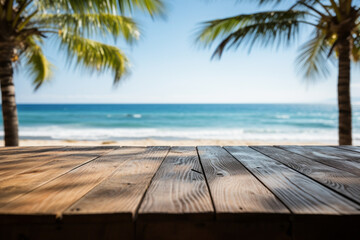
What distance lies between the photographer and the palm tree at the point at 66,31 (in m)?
3.24

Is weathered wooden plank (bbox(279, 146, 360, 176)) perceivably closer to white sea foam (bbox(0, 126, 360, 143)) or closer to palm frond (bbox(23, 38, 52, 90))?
palm frond (bbox(23, 38, 52, 90))

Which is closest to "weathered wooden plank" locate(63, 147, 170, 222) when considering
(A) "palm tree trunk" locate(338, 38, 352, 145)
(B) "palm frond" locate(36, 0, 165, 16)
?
(B) "palm frond" locate(36, 0, 165, 16)

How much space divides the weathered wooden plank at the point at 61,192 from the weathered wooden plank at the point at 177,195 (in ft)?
0.84

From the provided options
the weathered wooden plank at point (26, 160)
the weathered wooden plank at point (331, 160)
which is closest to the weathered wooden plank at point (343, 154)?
the weathered wooden plank at point (331, 160)

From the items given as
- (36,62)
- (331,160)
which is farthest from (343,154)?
(36,62)

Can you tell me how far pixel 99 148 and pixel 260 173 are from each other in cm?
135

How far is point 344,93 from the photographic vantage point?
3666mm

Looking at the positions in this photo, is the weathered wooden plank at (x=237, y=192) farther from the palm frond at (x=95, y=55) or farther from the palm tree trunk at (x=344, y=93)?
the palm frond at (x=95, y=55)

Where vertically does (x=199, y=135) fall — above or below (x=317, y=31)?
below

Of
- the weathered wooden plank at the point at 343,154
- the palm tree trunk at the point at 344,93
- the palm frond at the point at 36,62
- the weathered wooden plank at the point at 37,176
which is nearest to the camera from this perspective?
the weathered wooden plank at the point at 37,176

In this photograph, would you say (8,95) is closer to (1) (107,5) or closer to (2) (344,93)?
(1) (107,5)

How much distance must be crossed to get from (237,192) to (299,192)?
0.24 meters
